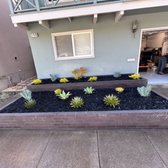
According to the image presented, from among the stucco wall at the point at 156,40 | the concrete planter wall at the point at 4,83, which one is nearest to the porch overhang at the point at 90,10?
the concrete planter wall at the point at 4,83

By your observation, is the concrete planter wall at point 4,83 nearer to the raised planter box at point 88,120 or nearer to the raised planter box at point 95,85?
the raised planter box at point 95,85

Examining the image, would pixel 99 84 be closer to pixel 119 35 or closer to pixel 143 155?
pixel 119 35

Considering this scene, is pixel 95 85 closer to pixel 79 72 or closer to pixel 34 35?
pixel 79 72

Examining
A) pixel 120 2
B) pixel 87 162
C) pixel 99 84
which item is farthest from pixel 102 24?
pixel 87 162

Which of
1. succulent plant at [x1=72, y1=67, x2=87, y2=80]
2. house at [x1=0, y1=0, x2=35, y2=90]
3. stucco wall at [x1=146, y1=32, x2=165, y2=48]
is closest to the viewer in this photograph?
succulent plant at [x1=72, y1=67, x2=87, y2=80]

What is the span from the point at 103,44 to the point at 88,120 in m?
3.61

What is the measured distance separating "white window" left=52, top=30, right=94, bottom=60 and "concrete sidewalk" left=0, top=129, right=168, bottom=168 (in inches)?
143

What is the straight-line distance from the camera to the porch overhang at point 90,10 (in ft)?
12.0

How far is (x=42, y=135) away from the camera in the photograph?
2.68m

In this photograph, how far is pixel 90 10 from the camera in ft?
12.6

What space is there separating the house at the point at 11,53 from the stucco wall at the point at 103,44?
2.31m

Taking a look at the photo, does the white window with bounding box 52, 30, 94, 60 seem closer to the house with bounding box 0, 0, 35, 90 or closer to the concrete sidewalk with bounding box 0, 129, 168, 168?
the house with bounding box 0, 0, 35, 90

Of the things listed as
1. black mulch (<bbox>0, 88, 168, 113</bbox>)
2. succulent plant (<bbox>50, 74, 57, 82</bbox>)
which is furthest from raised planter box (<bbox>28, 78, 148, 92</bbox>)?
black mulch (<bbox>0, 88, 168, 113</bbox>)

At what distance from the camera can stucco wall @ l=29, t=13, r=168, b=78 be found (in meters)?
4.78
